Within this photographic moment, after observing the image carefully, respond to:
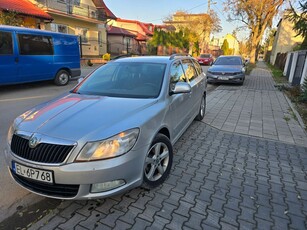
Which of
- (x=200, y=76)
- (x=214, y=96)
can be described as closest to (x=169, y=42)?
(x=214, y=96)

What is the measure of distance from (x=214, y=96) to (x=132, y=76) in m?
6.43

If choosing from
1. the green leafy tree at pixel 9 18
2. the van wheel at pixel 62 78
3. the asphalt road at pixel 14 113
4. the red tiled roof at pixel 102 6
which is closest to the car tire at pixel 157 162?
the asphalt road at pixel 14 113

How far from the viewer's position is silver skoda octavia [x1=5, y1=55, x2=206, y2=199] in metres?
2.17

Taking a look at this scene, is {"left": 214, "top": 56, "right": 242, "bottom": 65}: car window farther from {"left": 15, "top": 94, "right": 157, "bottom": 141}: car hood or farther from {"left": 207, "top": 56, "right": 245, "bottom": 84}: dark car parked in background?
{"left": 15, "top": 94, "right": 157, "bottom": 141}: car hood

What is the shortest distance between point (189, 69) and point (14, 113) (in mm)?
4654

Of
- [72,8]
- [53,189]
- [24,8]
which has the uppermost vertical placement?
[72,8]

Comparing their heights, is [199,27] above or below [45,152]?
above

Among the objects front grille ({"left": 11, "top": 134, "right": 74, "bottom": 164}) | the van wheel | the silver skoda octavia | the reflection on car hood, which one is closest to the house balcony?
the van wheel

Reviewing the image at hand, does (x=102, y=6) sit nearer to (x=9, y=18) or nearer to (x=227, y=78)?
(x=9, y=18)

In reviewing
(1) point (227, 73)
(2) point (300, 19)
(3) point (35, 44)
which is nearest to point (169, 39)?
(1) point (227, 73)

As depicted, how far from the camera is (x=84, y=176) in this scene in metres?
2.15

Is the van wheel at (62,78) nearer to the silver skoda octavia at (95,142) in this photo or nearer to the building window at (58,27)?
the silver skoda octavia at (95,142)

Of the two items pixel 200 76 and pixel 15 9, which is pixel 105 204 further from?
pixel 15 9

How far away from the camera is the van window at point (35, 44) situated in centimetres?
834
